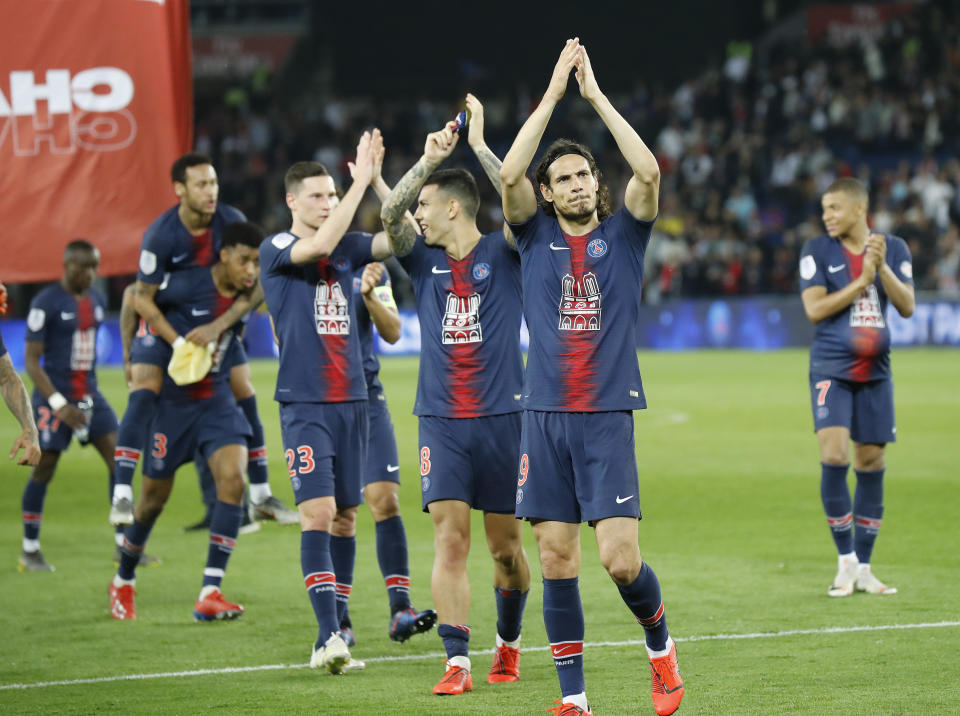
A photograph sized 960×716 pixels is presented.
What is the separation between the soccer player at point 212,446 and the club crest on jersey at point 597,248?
315cm

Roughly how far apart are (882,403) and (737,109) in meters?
28.9

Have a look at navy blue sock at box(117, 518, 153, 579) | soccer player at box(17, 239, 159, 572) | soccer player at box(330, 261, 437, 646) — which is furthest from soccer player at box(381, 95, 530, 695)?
soccer player at box(17, 239, 159, 572)

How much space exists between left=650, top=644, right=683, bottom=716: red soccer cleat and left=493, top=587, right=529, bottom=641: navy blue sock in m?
0.96

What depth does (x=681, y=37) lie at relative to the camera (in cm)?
4050

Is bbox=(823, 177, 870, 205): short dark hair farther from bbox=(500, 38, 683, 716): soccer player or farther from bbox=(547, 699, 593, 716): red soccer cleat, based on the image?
bbox=(547, 699, 593, 716): red soccer cleat

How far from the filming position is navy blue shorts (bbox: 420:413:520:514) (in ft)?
22.0

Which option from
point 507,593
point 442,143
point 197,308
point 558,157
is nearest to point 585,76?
point 558,157

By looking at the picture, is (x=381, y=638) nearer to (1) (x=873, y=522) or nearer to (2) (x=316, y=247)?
(2) (x=316, y=247)

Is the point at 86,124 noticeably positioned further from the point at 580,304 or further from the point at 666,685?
the point at 666,685

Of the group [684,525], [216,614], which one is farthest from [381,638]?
[684,525]

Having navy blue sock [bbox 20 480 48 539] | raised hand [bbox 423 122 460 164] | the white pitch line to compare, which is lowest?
the white pitch line

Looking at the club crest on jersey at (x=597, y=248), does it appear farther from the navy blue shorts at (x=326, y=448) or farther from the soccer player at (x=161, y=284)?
the soccer player at (x=161, y=284)

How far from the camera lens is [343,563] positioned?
7715mm

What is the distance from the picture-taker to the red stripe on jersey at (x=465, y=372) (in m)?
6.73
